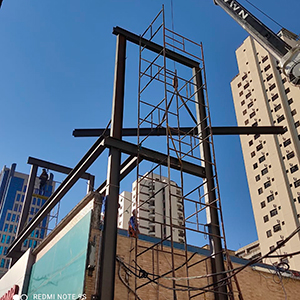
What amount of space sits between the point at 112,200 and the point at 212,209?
4.37 metres

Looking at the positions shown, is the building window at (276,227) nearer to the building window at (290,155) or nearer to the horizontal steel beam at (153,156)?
the building window at (290,155)

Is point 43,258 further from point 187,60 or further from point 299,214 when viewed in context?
point 299,214

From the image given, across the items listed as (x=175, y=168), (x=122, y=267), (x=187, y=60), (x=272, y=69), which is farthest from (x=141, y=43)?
(x=272, y=69)

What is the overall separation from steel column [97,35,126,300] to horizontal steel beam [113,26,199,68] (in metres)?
1.18

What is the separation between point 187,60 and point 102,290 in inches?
477

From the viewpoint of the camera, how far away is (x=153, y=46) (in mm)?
17531

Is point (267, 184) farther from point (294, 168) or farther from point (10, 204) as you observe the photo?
point (10, 204)

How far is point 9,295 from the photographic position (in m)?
17.8

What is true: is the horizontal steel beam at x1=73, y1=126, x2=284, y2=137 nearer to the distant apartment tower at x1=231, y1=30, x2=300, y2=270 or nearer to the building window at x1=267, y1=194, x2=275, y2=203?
the distant apartment tower at x1=231, y1=30, x2=300, y2=270

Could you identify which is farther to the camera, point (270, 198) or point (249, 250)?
point (249, 250)

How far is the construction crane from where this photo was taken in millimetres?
16312

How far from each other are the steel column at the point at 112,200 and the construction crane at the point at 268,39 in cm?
760

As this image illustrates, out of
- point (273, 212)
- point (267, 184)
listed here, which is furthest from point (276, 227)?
point (267, 184)

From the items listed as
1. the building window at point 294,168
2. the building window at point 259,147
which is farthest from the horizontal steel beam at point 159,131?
the building window at point 259,147
